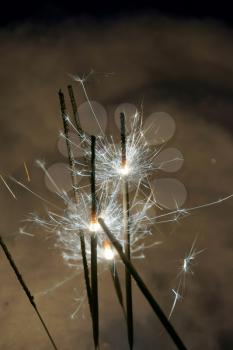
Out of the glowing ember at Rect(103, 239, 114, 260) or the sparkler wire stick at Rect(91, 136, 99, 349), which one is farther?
the glowing ember at Rect(103, 239, 114, 260)

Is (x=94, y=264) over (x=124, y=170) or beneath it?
beneath

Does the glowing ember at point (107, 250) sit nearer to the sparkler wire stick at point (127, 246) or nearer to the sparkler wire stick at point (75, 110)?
the sparkler wire stick at point (127, 246)

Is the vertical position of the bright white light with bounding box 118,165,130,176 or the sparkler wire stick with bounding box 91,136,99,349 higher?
the bright white light with bounding box 118,165,130,176

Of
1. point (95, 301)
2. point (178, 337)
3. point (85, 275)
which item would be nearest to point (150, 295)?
point (178, 337)

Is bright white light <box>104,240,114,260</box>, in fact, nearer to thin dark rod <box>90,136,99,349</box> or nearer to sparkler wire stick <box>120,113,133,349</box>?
sparkler wire stick <box>120,113,133,349</box>

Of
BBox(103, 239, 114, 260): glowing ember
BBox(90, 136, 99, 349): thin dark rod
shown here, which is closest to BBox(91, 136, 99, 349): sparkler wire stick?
BBox(90, 136, 99, 349): thin dark rod

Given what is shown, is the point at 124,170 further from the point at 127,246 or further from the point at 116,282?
the point at 116,282

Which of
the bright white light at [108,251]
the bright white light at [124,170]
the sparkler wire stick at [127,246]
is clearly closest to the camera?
the sparkler wire stick at [127,246]

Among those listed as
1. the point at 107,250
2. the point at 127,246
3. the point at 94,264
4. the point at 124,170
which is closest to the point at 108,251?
the point at 107,250

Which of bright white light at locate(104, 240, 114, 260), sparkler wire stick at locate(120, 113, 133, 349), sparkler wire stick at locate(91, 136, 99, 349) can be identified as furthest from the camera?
bright white light at locate(104, 240, 114, 260)

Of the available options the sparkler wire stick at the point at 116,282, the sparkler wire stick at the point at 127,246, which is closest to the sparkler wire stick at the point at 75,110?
the sparkler wire stick at the point at 127,246

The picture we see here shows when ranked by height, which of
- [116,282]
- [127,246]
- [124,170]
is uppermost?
[124,170]

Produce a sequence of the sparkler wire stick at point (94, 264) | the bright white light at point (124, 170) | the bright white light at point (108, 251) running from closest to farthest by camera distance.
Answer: the sparkler wire stick at point (94, 264) < the bright white light at point (108, 251) < the bright white light at point (124, 170)
